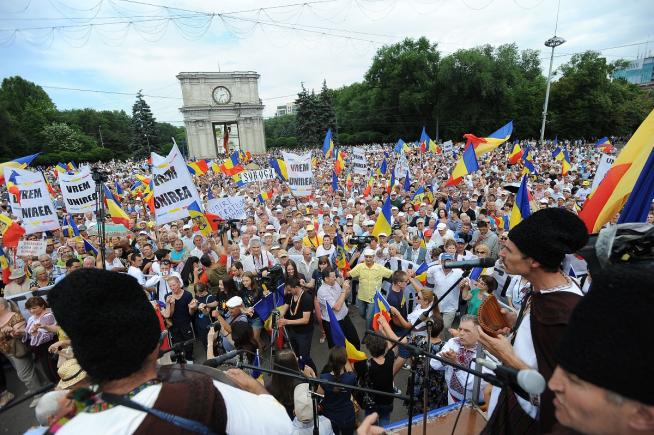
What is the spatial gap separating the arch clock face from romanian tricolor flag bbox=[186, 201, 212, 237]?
54769 millimetres

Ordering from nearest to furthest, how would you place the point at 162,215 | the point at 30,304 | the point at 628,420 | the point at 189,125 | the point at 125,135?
the point at 628,420, the point at 30,304, the point at 162,215, the point at 189,125, the point at 125,135

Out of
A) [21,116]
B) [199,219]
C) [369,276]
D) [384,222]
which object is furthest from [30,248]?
[21,116]

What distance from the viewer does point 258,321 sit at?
579 centimetres

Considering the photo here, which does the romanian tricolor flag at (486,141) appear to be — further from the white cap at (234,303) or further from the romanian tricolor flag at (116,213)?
the romanian tricolor flag at (116,213)

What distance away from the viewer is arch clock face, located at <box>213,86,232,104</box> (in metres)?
59.4

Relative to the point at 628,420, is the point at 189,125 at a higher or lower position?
higher

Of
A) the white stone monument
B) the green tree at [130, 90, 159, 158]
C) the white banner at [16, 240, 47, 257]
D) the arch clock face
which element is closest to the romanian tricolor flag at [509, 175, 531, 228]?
the white banner at [16, 240, 47, 257]

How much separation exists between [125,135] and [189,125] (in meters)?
30.0

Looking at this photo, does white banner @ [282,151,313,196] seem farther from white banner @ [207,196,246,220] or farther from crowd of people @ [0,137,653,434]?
white banner @ [207,196,246,220]

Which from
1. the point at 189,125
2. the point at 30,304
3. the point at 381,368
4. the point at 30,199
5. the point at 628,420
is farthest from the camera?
the point at 189,125

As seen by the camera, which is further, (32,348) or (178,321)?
(178,321)

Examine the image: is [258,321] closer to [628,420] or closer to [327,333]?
[327,333]

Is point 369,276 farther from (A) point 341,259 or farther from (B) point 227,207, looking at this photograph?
(B) point 227,207

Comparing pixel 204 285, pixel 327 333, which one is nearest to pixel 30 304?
pixel 204 285
